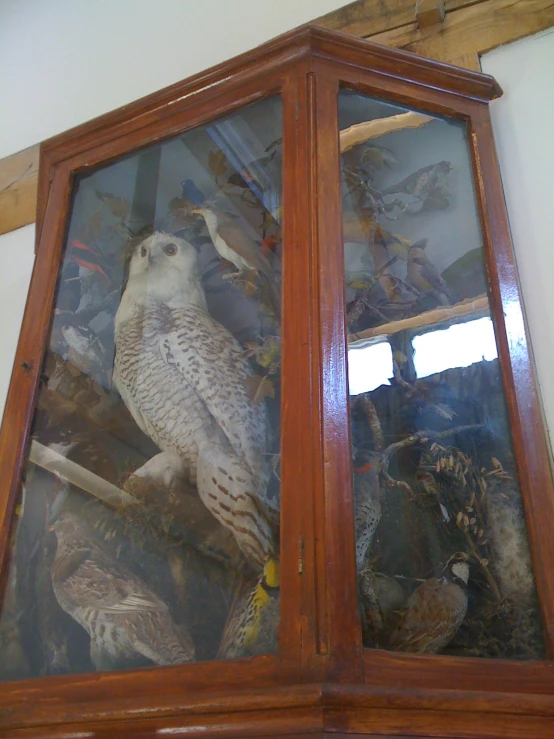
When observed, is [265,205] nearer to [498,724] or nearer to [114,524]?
[114,524]

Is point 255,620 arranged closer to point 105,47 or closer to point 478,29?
point 478,29

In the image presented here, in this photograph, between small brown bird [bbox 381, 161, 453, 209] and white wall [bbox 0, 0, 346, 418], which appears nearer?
small brown bird [bbox 381, 161, 453, 209]

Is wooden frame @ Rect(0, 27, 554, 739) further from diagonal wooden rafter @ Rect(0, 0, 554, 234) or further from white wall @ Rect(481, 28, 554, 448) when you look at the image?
diagonal wooden rafter @ Rect(0, 0, 554, 234)

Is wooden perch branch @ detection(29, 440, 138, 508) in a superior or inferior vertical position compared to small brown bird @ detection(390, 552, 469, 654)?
superior

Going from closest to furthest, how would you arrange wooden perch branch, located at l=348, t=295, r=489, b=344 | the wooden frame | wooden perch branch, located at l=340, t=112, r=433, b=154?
1. the wooden frame
2. wooden perch branch, located at l=348, t=295, r=489, b=344
3. wooden perch branch, located at l=340, t=112, r=433, b=154

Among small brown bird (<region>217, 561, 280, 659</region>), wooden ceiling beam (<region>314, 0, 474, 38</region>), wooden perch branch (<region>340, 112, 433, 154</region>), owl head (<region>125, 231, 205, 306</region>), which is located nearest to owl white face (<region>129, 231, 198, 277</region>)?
owl head (<region>125, 231, 205, 306</region>)

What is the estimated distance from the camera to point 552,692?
0.79m

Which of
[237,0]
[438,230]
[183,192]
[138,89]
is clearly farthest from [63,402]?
[237,0]

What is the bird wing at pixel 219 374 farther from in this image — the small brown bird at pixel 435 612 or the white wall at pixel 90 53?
the white wall at pixel 90 53

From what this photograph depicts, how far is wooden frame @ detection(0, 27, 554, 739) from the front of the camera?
712 mm

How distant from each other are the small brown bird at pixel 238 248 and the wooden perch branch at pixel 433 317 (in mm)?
131

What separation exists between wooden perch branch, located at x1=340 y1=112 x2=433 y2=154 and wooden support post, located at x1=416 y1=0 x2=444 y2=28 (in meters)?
0.43

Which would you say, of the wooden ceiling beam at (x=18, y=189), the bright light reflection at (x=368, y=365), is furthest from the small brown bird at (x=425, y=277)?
the wooden ceiling beam at (x=18, y=189)

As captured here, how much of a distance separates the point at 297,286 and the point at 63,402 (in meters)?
0.40
